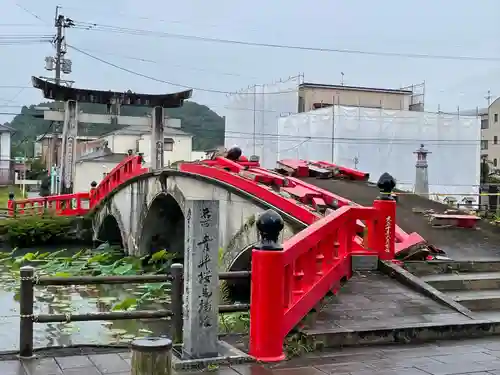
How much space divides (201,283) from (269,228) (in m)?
0.82

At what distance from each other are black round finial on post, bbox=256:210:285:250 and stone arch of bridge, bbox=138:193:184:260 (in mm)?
17011

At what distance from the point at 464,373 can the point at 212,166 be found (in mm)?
11569

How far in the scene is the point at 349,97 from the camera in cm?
4228

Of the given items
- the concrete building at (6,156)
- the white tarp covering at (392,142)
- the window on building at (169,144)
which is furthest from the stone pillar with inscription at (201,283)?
the concrete building at (6,156)

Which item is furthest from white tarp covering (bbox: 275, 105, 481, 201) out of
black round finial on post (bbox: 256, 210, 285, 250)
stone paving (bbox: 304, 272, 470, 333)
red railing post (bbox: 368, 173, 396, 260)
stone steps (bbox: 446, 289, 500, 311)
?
black round finial on post (bbox: 256, 210, 285, 250)

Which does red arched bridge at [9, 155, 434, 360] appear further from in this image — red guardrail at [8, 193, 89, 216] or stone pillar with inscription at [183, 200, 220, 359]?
stone pillar with inscription at [183, 200, 220, 359]

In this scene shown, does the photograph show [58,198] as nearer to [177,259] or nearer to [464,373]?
[177,259]

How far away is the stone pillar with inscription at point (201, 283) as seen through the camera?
5.81m

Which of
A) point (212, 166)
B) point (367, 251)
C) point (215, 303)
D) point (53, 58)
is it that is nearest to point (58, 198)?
point (53, 58)

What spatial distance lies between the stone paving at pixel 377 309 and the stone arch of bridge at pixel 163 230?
15.2 metres

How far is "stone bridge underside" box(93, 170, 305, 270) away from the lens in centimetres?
1479

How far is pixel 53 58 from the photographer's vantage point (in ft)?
118

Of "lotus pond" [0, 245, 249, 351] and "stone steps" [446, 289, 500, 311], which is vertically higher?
"stone steps" [446, 289, 500, 311]

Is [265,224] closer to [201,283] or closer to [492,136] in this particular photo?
[201,283]
